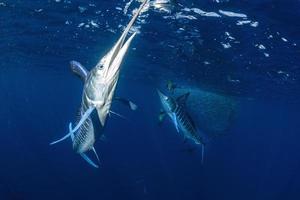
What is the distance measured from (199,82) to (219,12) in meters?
22.1

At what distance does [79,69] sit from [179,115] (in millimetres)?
2465

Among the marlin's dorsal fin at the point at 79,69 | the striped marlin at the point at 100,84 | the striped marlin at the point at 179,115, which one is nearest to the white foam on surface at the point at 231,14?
the striped marlin at the point at 179,115

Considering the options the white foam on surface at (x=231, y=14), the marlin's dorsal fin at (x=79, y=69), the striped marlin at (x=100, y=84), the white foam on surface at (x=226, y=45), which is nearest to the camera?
the striped marlin at (x=100, y=84)

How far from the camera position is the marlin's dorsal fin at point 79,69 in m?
3.63

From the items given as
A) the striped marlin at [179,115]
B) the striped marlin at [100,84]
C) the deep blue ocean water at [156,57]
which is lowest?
the deep blue ocean water at [156,57]

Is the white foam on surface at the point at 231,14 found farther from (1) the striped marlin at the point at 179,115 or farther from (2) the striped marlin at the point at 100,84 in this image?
(2) the striped marlin at the point at 100,84

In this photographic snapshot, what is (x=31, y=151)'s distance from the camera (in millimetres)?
41625

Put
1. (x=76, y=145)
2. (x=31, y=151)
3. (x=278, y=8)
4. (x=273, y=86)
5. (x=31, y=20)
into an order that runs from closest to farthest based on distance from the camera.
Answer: (x=76, y=145) < (x=278, y=8) < (x=31, y=20) < (x=273, y=86) < (x=31, y=151)

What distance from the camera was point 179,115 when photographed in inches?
222

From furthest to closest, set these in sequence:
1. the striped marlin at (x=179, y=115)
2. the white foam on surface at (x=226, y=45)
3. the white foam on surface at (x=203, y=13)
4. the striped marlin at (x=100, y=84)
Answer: the white foam on surface at (x=226, y=45)
the white foam on surface at (x=203, y=13)
the striped marlin at (x=179, y=115)
the striped marlin at (x=100, y=84)

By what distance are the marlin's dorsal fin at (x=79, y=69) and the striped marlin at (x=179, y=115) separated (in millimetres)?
2081

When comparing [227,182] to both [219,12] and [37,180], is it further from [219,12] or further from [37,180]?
[219,12]

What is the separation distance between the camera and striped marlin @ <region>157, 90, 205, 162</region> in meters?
5.52

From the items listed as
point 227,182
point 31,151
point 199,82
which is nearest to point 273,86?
point 199,82
